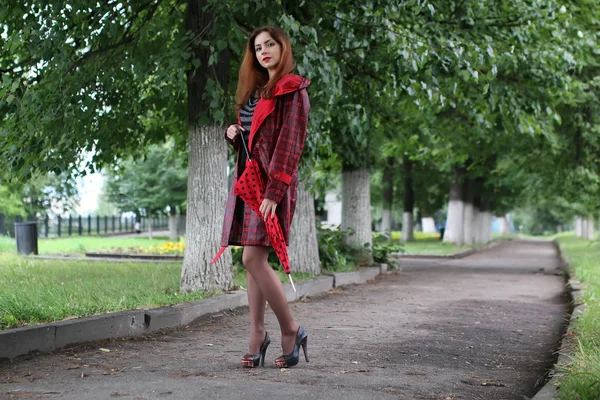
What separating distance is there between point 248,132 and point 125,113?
4941mm

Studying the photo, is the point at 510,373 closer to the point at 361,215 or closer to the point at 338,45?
the point at 338,45

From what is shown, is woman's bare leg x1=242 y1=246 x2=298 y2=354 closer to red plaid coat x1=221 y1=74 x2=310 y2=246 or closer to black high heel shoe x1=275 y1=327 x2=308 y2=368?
red plaid coat x1=221 y1=74 x2=310 y2=246

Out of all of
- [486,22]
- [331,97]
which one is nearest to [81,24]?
[331,97]

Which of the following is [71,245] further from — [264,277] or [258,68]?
[264,277]

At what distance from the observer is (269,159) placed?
5.02 m

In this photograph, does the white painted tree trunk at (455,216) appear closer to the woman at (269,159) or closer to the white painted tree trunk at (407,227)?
the white painted tree trunk at (407,227)

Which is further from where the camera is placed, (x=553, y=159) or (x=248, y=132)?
(x=553, y=159)

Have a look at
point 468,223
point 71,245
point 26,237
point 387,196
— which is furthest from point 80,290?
point 468,223

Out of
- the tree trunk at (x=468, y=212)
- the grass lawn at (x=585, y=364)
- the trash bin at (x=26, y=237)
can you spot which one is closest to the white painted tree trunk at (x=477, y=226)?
the tree trunk at (x=468, y=212)

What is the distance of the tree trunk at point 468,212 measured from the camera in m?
35.8

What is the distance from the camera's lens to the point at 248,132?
5191 millimetres

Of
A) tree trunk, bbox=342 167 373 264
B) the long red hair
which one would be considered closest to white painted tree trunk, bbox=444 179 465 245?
tree trunk, bbox=342 167 373 264

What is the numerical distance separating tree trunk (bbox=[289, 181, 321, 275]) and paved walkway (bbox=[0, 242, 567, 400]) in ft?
7.90

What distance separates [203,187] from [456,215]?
89.8 ft
